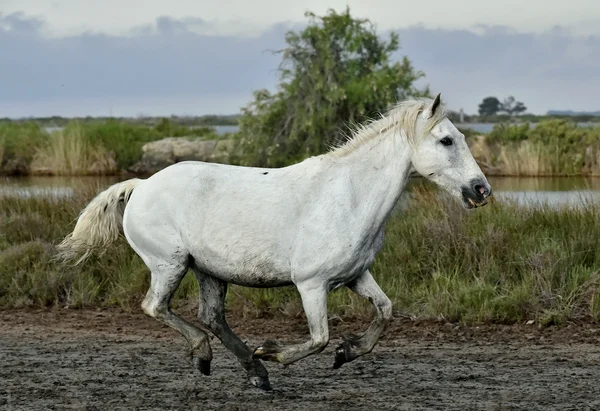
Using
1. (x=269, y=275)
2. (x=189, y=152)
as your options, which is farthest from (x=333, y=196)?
(x=189, y=152)

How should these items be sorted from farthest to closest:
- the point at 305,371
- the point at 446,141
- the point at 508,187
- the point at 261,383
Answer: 1. the point at 508,187
2. the point at 305,371
3. the point at 261,383
4. the point at 446,141

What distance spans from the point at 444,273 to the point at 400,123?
3921mm

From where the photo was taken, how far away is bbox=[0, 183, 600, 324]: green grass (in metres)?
9.71

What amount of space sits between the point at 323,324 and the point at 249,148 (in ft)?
57.2

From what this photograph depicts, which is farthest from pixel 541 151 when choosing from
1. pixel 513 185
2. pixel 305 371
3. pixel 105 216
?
pixel 105 216

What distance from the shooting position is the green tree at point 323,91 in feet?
72.6

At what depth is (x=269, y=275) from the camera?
669 cm

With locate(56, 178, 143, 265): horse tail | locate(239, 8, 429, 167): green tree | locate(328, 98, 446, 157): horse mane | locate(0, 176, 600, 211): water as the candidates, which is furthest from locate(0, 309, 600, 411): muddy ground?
locate(239, 8, 429, 167): green tree

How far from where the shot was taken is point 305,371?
773 centimetres

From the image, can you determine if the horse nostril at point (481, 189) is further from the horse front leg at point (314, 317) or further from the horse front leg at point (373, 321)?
the horse front leg at point (314, 317)

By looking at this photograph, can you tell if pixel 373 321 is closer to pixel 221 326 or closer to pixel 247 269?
pixel 247 269

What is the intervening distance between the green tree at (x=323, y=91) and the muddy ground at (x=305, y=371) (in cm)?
1259

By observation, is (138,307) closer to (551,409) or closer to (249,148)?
(551,409)

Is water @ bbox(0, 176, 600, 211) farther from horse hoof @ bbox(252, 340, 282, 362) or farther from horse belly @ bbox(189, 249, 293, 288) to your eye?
horse hoof @ bbox(252, 340, 282, 362)
